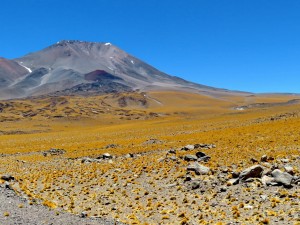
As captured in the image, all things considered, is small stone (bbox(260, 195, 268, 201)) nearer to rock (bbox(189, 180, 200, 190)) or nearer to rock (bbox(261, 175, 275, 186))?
rock (bbox(261, 175, 275, 186))

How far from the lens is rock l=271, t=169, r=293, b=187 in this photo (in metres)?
18.0

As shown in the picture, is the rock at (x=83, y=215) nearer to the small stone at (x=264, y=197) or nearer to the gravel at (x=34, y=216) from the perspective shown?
the gravel at (x=34, y=216)

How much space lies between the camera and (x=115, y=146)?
4919cm

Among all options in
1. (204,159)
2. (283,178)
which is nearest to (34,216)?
(283,178)

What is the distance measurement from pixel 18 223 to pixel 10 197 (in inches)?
182

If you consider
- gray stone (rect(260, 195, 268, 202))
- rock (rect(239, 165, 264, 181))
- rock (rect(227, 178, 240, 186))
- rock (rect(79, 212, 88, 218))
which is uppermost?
rock (rect(239, 165, 264, 181))

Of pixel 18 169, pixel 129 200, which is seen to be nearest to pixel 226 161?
pixel 129 200

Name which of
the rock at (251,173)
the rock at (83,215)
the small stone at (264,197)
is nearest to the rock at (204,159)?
the rock at (251,173)

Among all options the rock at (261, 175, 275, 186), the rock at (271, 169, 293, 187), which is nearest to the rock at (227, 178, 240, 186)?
the rock at (261, 175, 275, 186)

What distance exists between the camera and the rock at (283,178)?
18.0m

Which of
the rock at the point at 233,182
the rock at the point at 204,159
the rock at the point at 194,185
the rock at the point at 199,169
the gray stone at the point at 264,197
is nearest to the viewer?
the gray stone at the point at 264,197

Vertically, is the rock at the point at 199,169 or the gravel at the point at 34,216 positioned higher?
the rock at the point at 199,169

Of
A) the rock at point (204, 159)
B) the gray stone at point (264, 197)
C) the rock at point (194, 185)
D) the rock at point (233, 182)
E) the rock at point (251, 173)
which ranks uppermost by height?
the rock at point (251, 173)

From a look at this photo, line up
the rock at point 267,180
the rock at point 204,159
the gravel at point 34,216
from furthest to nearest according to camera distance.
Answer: the rock at point 204,159, the rock at point 267,180, the gravel at point 34,216
